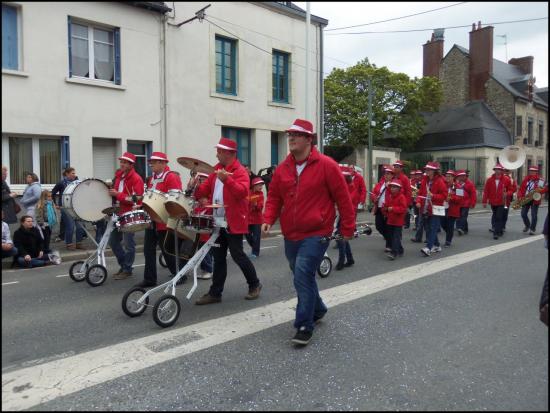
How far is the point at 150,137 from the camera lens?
14203mm

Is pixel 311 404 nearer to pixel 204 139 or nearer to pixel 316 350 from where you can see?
pixel 316 350

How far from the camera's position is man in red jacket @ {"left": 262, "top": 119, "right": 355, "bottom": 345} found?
14.5 feet

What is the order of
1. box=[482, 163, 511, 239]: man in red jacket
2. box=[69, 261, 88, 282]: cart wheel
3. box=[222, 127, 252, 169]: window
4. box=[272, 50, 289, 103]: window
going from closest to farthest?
box=[69, 261, 88, 282]: cart wheel, box=[482, 163, 511, 239]: man in red jacket, box=[222, 127, 252, 169]: window, box=[272, 50, 289, 103]: window

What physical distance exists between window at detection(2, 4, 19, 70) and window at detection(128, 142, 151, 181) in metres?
12.6

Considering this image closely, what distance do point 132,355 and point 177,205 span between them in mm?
1729

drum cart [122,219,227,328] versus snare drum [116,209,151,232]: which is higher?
snare drum [116,209,151,232]

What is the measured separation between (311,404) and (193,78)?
538 inches

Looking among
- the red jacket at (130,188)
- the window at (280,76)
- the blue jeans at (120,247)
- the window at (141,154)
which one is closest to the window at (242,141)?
the window at (280,76)

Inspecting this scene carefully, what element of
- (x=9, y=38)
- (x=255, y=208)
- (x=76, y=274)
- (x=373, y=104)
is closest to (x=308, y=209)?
(x=9, y=38)

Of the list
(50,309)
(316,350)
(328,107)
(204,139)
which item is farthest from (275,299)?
(328,107)

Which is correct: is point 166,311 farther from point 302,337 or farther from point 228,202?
point 302,337

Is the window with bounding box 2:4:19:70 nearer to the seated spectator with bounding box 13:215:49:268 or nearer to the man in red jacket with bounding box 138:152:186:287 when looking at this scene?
the man in red jacket with bounding box 138:152:186:287

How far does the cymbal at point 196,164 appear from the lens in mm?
5457

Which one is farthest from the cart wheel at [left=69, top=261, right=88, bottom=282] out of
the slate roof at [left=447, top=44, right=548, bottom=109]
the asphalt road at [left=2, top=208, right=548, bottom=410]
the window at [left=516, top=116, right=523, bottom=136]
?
the window at [left=516, top=116, right=523, bottom=136]
